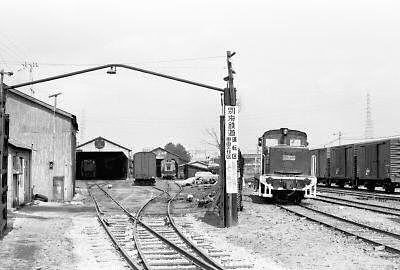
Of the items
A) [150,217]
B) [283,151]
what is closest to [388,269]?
[150,217]

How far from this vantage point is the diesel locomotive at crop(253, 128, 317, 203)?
22797 millimetres

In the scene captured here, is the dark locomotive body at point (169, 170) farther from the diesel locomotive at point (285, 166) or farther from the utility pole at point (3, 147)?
the utility pole at point (3, 147)

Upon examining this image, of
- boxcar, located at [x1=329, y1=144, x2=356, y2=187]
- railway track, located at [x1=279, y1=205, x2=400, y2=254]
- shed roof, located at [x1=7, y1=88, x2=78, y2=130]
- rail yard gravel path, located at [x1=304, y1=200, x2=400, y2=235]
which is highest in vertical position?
shed roof, located at [x1=7, y1=88, x2=78, y2=130]

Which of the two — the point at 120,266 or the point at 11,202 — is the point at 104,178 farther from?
the point at 120,266

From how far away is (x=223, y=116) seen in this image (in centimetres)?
1681

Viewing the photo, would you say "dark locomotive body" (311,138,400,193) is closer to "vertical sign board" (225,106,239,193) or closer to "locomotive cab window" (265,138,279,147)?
"locomotive cab window" (265,138,279,147)

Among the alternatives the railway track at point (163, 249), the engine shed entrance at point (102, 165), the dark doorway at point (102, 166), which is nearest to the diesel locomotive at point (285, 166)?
the railway track at point (163, 249)

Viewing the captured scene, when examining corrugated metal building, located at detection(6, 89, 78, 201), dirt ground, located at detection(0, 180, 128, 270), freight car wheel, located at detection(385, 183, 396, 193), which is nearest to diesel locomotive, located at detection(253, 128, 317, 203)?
dirt ground, located at detection(0, 180, 128, 270)

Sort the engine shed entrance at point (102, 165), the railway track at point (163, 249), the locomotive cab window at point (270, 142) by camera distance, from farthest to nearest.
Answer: the engine shed entrance at point (102, 165) → the locomotive cab window at point (270, 142) → the railway track at point (163, 249)

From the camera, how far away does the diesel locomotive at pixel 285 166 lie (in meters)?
22.8

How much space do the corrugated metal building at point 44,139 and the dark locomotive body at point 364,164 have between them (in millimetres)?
13704

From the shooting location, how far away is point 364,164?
3522cm

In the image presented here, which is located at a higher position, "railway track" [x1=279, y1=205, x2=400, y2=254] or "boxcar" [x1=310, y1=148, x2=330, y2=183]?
"boxcar" [x1=310, y1=148, x2=330, y2=183]

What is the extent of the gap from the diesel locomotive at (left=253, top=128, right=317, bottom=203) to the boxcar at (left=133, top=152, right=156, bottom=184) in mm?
31688
